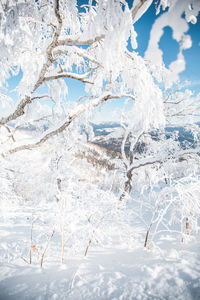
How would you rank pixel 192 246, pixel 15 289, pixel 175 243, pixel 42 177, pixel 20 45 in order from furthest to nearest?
1. pixel 42 177
2. pixel 175 243
3. pixel 192 246
4. pixel 15 289
5. pixel 20 45

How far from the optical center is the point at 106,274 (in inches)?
83.5

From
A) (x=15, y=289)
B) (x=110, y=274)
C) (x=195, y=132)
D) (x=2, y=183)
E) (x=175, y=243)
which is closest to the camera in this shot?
(x=15, y=289)

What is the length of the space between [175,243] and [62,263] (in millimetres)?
2691

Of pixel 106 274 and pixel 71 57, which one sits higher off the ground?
pixel 71 57

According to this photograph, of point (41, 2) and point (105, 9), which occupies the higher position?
point (41, 2)

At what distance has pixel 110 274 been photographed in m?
2.12

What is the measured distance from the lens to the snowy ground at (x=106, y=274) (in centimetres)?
176

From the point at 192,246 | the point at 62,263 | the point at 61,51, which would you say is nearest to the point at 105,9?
the point at 61,51

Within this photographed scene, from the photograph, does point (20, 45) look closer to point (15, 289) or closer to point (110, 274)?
point (15, 289)

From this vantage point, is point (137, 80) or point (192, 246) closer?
point (137, 80)

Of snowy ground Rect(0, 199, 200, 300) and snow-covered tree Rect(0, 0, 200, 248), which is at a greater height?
snow-covered tree Rect(0, 0, 200, 248)

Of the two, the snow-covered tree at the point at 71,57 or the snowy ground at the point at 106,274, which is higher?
the snow-covered tree at the point at 71,57

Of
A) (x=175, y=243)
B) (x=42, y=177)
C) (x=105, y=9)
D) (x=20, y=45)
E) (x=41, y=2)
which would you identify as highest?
(x=41, y=2)

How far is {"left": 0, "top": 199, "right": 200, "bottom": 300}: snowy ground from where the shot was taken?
5.79 feet
